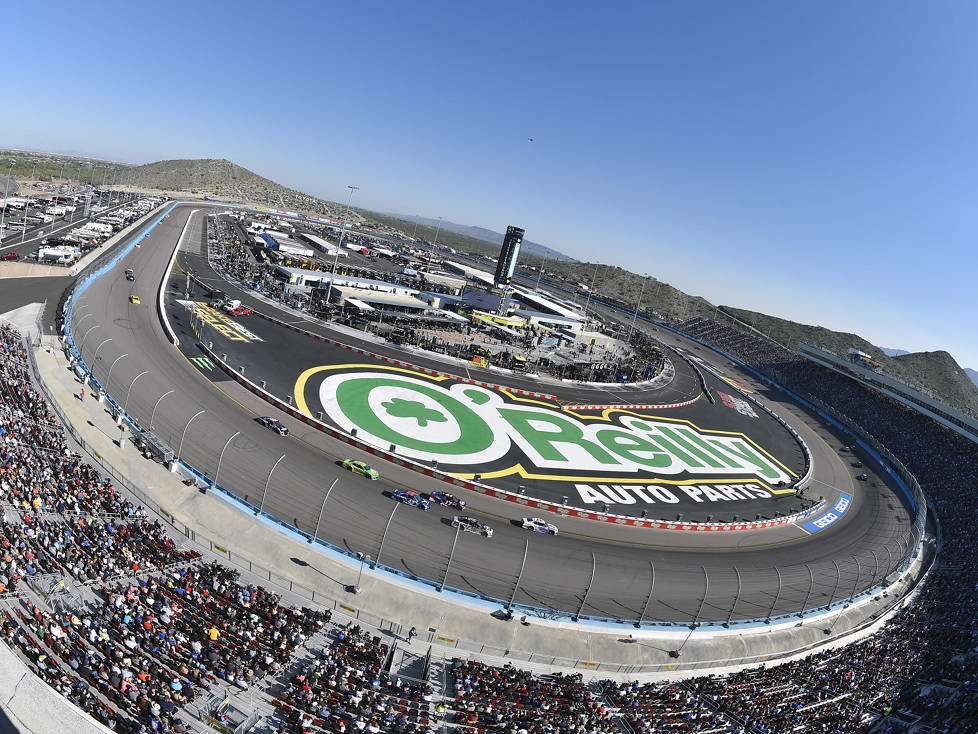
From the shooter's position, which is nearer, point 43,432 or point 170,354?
point 43,432

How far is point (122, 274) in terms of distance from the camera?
205ft

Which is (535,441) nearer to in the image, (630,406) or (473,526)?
→ (473,526)

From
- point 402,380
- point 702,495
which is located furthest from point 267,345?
point 702,495

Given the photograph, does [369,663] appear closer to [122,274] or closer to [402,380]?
[402,380]

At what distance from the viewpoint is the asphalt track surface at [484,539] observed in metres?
25.1

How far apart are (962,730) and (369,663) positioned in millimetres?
23348

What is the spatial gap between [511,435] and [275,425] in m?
17.7

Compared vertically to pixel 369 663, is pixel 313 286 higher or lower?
higher

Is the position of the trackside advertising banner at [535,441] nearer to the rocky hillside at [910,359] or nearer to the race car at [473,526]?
the race car at [473,526]

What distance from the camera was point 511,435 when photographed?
41.2m

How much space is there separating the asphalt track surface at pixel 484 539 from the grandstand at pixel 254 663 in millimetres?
4016

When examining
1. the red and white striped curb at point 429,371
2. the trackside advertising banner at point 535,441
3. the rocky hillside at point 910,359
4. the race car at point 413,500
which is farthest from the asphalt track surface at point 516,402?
the rocky hillside at point 910,359

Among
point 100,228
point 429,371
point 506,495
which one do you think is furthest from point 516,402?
point 100,228

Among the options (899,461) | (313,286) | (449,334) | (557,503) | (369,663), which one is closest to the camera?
(369,663)
